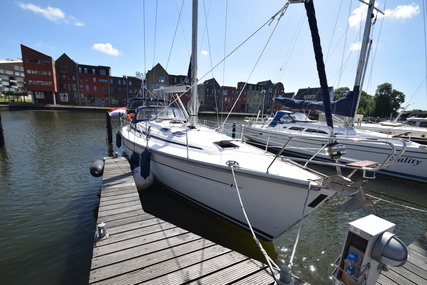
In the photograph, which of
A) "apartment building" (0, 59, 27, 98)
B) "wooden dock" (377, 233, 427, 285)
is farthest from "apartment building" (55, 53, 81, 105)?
"wooden dock" (377, 233, 427, 285)

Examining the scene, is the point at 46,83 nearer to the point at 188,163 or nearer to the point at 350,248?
the point at 188,163

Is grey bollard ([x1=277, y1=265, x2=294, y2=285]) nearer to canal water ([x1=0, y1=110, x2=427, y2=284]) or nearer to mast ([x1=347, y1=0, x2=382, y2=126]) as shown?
canal water ([x1=0, y1=110, x2=427, y2=284])

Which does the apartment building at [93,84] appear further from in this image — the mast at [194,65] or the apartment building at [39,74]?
the mast at [194,65]

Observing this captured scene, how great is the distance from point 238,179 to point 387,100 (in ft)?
205

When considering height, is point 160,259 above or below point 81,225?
above

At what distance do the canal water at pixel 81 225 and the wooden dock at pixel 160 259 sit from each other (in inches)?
45.3

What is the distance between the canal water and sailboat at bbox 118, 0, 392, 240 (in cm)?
51

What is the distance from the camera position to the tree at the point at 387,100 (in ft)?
158

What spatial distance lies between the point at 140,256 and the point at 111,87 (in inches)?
2014

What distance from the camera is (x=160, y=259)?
8.78ft

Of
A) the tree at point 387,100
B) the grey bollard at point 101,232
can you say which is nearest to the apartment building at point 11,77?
the grey bollard at point 101,232

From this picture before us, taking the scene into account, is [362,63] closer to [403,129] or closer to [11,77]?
[403,129]

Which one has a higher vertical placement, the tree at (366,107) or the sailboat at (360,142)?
the tree at (366,107)

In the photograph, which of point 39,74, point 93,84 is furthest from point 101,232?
point 93,84
